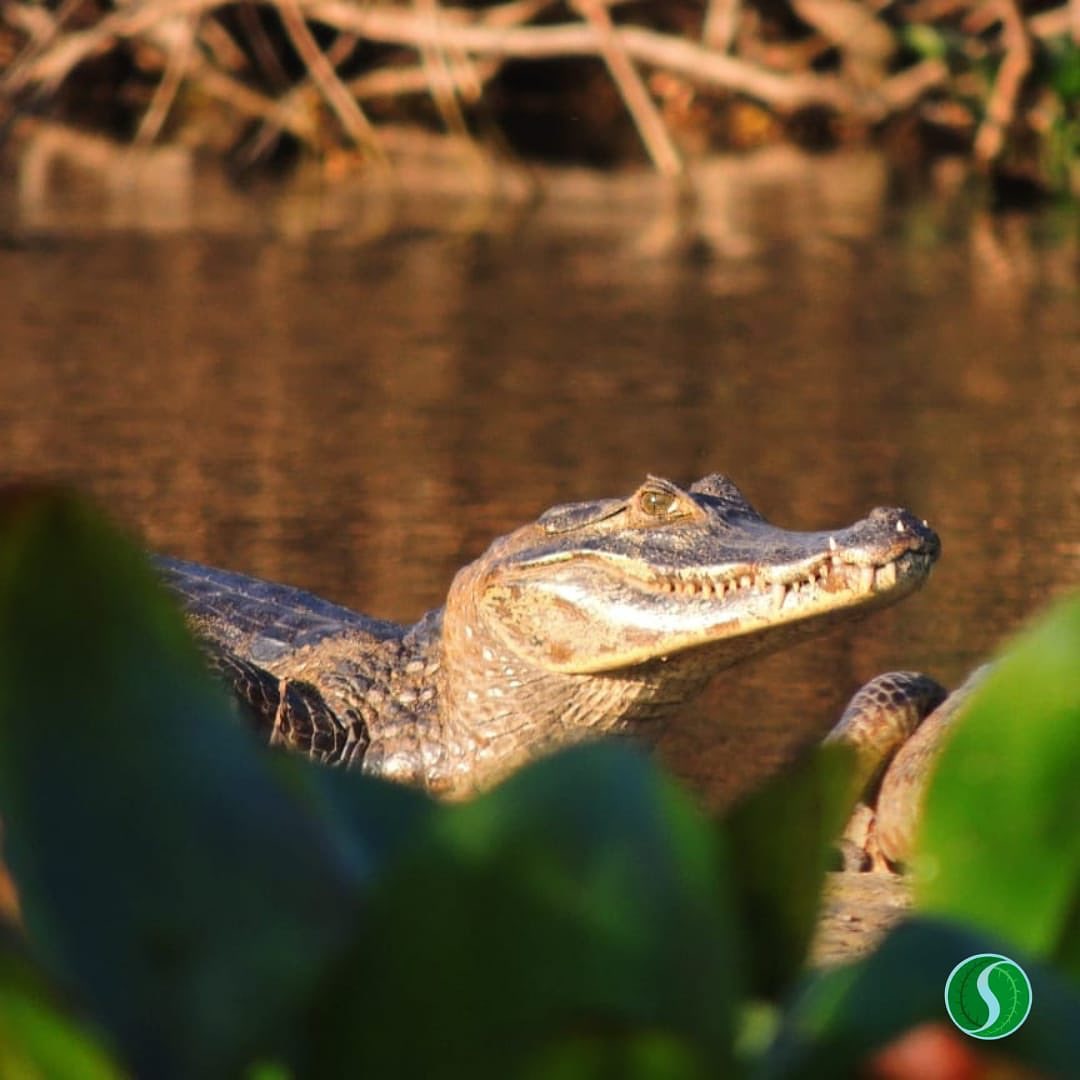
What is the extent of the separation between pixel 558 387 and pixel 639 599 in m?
5.63

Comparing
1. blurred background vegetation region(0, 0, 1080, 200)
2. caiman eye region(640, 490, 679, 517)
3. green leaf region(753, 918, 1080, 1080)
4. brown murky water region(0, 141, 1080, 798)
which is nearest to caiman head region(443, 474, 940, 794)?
caiman eye region(640, 490, 679, 517)

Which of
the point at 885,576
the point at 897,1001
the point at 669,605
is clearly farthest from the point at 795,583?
the point at 897,1001

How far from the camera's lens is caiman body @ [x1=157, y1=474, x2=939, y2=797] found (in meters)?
4.20

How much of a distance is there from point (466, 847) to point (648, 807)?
0.26 feet

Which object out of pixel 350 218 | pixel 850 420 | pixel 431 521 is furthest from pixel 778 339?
pixel 350 218

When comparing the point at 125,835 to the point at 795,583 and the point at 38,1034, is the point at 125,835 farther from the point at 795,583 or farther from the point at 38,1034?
the point at 795,583

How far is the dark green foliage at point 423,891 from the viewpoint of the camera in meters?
0.96

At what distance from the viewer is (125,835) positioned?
103 cm

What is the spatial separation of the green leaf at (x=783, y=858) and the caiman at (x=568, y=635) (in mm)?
2982

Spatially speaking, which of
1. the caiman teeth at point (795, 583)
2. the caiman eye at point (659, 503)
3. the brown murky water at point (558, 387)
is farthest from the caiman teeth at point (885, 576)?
the brown murky water at point (558, 387)

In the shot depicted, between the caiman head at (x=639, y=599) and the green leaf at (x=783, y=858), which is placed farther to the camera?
the caiman head at (x=639, y=599)

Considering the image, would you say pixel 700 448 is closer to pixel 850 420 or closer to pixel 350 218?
pixel 850 420

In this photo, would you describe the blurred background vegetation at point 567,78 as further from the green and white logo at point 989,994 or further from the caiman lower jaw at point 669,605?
the green and white logo at point 989,994

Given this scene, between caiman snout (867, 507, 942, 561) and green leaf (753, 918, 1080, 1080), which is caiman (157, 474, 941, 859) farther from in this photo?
green leaf (753, 918, 1080, 1080)
